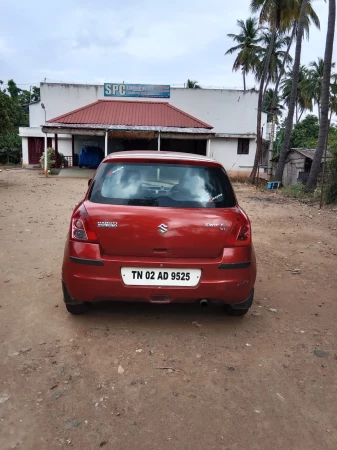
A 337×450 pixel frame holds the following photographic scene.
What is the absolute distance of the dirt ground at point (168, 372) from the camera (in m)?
2.08

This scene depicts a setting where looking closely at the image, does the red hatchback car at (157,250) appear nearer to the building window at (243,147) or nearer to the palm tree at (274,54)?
the building window at (243,147)

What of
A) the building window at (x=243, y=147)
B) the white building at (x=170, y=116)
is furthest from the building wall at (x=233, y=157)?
the building window at (x=243, y=147)

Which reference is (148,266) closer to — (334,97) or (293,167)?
(293,167)

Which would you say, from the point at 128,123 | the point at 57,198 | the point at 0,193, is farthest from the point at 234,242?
the point at 128,123

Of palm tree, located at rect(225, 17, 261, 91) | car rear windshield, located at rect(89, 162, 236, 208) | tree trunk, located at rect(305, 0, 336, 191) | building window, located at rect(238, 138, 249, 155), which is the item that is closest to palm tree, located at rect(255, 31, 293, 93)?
palm tree, located at rect(225, 17, 261, 91)

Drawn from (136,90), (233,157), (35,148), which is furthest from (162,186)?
(35,148)

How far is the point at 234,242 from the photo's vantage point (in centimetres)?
308

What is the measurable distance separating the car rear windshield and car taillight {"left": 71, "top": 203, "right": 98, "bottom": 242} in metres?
0.18

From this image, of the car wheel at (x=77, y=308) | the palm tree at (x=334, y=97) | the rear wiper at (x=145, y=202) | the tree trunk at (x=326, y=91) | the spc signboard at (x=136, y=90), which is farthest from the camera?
the palm tree at (x=334, y=97)

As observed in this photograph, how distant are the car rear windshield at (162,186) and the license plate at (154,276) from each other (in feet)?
1.83

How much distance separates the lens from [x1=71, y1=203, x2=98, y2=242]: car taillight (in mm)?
3029

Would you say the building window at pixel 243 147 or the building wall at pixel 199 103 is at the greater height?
the building wall at pixel 199 103

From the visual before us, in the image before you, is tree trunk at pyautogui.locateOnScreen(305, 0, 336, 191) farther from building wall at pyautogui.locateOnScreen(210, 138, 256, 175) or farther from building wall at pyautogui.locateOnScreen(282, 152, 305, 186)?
building wall at pyautogui.locateOnScreen(210, 138, 256, 175)

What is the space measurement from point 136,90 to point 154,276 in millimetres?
27034
